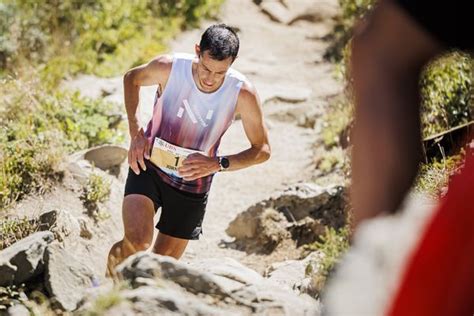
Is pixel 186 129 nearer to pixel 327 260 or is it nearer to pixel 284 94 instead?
pixel 327 260

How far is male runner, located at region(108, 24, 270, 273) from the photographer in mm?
5012

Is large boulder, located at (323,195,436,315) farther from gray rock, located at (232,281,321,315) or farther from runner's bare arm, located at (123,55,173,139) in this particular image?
runner's bare arm, located at (123,55,173,139)

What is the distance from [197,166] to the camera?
16.0ft

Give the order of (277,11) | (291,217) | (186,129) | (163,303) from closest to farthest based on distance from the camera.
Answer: (163,303), (186,129), (291,217), (277,11)

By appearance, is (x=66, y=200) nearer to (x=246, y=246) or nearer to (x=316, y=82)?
(x=246, y=246)

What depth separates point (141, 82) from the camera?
5.21 meters

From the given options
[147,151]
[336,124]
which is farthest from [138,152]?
[336,124]

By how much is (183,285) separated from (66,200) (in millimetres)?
3847

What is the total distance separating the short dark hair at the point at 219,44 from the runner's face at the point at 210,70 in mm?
28

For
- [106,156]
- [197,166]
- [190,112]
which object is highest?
[190,112]

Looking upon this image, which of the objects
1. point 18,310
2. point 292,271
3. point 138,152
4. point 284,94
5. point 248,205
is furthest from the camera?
point 284,94

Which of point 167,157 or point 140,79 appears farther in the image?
point 140,79

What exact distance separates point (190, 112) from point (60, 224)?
1645mm

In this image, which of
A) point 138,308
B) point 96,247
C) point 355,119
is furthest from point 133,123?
point 355,119
